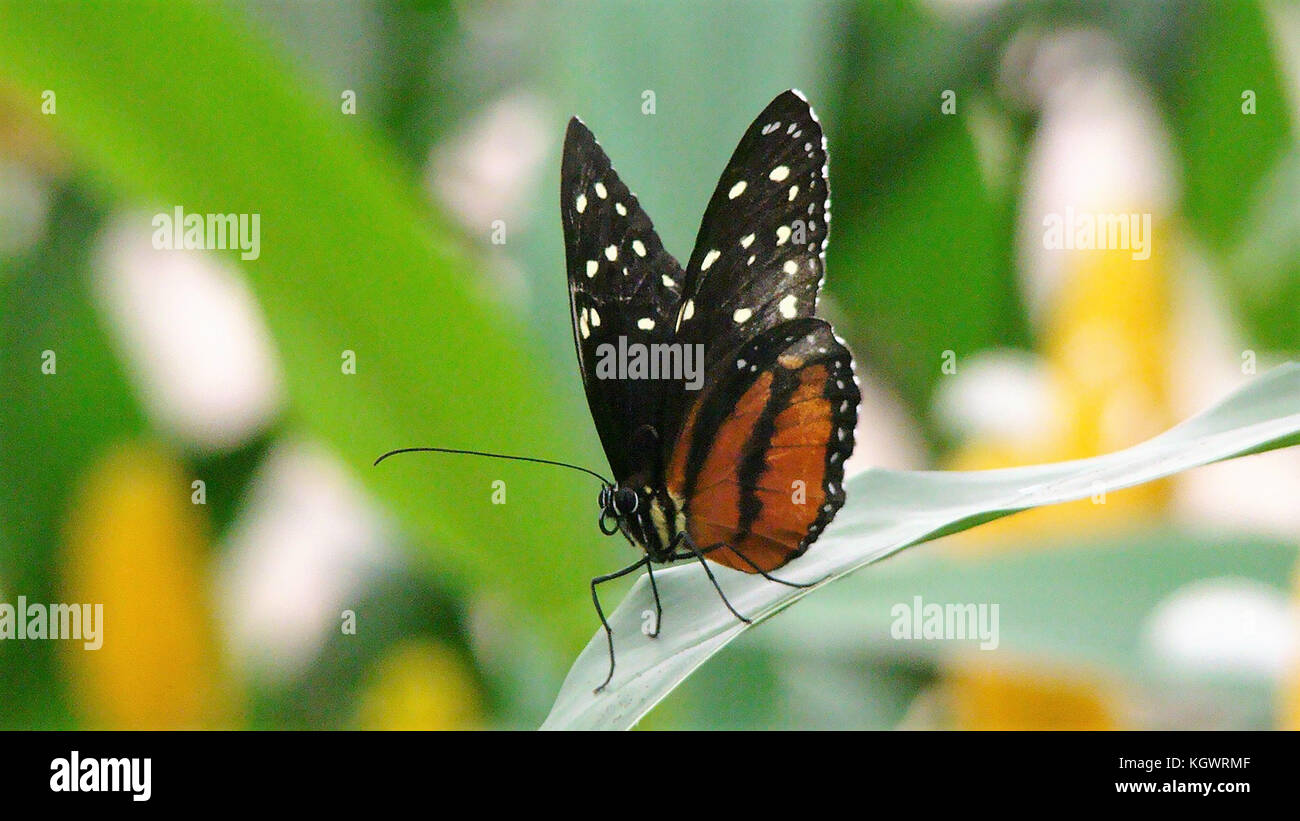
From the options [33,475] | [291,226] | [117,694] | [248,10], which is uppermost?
[248,10]

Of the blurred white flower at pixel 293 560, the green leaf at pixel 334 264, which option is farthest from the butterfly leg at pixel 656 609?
the blurred white flower at pixel 293 560

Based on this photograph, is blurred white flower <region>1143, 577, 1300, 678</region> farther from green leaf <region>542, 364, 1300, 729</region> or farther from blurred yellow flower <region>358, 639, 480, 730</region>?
blurred yellow flower <region>358, 639, 480, 730</region>

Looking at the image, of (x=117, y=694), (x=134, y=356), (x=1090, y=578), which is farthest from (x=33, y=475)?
(x=1090, y=578)

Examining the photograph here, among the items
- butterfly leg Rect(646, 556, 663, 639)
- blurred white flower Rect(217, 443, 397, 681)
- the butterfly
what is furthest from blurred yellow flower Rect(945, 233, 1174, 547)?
blurred white flower Rect(217, 443, 397, 681)

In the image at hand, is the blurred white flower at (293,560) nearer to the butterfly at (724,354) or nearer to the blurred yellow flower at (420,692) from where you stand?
the blurred yellow flower at (420,692)

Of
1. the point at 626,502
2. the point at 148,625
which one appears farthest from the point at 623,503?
the point at 148,625

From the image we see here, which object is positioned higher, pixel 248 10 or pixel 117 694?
pixel 248 10
